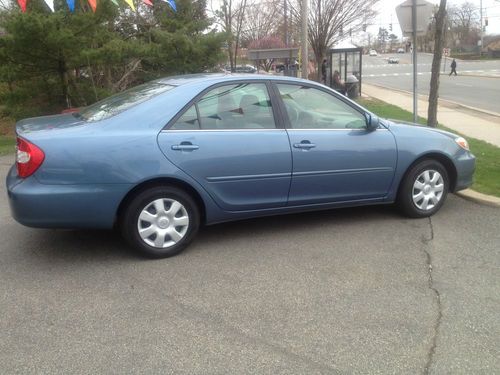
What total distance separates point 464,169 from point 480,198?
740 millimetres

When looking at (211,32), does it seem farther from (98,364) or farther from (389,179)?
(98,364)

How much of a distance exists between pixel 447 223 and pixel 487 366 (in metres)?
2.65

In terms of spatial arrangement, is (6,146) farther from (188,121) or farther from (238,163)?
(238,163)

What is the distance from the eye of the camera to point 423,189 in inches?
212

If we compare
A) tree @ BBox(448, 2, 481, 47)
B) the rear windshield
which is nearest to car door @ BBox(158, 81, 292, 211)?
the rear windshield

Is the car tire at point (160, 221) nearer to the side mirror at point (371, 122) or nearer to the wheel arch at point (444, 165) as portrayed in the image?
the side mirror at point (371, 122)

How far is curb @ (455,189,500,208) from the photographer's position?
5.93 meters

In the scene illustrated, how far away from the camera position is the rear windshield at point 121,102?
4516mm

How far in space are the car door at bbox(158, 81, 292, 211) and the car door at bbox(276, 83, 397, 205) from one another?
15 centimetres

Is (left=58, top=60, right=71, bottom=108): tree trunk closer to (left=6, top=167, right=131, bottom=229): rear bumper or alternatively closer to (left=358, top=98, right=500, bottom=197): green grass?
(left=358, top=98, right=500, bottom=197): green grass

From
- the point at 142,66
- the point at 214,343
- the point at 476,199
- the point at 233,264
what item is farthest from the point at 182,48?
the point at 214,343

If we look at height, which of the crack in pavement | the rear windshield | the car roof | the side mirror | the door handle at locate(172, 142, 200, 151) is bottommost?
the crack in pavement

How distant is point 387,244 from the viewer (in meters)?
4.75

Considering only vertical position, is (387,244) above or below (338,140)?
below
